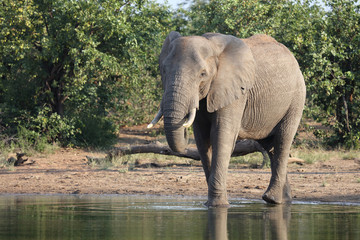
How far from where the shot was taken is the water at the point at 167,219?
6.44 m

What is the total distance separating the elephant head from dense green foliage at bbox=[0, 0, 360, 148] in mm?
9623

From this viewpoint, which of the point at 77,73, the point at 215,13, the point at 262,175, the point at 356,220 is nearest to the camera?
the point at 356,220

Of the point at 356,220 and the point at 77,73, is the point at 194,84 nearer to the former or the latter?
the point at 356,220

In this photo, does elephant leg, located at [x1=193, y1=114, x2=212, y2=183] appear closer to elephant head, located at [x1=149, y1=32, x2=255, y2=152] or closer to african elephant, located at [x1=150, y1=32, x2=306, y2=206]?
african elephant, located at [x1=150, y1=32, x2=306, y2=206]

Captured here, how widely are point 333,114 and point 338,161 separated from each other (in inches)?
163

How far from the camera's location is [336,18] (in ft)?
67.1

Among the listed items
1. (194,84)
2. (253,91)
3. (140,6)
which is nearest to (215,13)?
(140,6)

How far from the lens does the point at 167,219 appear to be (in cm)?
774

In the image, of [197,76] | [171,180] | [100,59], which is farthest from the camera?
[100,59]

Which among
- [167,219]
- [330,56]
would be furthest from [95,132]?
[167,219]

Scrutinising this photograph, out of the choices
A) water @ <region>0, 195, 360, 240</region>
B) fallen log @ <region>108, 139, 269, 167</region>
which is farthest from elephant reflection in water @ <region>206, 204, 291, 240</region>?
fallen log @ <region>108, 139, 269, 167</region>

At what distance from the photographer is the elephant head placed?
336 inches

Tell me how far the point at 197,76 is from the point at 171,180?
15.9 feet

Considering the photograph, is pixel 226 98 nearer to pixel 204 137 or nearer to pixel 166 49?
pixel 204 137
